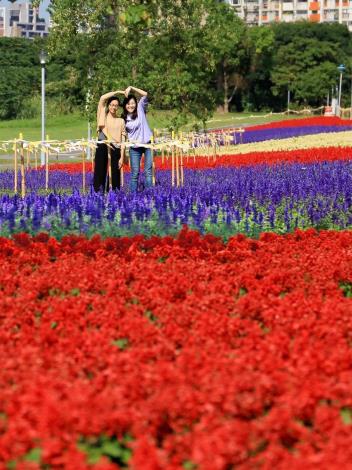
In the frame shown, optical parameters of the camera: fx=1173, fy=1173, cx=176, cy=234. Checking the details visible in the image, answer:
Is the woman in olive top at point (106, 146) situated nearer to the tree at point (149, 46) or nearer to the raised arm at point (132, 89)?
the raised arm at point (132, 89)

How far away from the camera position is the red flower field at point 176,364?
194 inches

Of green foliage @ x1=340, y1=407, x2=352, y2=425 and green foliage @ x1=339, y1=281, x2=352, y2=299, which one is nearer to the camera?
green foliage @ x1=340, y1=407, x2=352, y2=425

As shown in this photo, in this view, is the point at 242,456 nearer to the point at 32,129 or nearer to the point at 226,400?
the point at 226,400

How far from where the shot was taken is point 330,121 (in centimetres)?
5878

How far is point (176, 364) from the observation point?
240 inches

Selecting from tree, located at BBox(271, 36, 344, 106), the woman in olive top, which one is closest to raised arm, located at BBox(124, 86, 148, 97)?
the woman in olive top

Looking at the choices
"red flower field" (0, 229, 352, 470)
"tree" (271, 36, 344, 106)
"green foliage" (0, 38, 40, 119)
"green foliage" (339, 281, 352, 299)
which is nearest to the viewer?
"red flower field" (0, 229, 352, 470)

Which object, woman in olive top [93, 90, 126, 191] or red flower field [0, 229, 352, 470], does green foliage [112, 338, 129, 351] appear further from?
woman in olive top [93, 90, 126, 191]

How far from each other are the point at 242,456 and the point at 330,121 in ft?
180

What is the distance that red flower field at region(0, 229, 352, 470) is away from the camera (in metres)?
4.93

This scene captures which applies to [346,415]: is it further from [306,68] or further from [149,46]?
[306,68]

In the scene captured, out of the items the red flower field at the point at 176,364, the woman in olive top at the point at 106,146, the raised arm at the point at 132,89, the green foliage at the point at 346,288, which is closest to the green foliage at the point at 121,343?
the red flower field at the point at 176,364

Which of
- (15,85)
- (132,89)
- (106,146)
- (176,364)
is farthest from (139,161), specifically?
(15,85)

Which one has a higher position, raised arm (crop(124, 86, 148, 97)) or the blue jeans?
raised arm (crop(124, 86, 148, 97))
